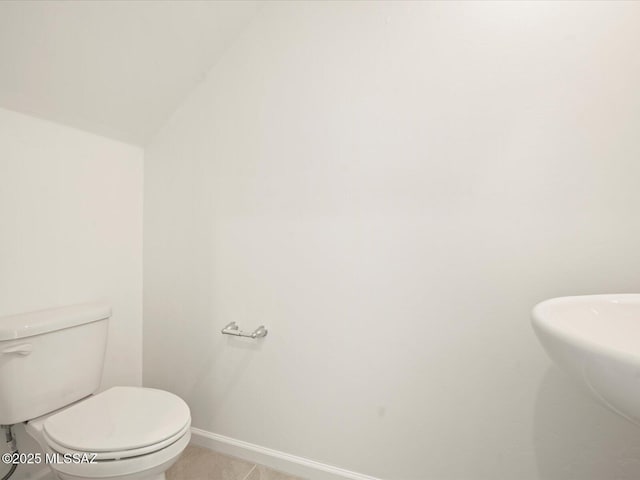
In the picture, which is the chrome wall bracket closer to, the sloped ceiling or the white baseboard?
the white baseboard

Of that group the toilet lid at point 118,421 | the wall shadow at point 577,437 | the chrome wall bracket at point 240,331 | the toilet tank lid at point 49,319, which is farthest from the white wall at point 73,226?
the wall shadow at point 577,437

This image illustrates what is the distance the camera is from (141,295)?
1732mm

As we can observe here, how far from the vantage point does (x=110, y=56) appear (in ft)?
4.17

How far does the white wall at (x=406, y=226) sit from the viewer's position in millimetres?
1033

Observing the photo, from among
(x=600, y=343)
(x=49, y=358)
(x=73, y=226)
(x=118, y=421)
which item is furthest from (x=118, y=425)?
(x=600, y=343)

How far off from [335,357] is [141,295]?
1.08 meters

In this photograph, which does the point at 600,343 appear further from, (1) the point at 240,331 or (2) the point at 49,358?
(2) the point at 49,358

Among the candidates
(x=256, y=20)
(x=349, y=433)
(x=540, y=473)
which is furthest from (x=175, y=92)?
(x=540, y=473)

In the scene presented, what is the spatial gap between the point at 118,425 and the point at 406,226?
46.0 inches

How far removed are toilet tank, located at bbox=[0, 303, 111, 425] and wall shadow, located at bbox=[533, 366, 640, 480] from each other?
5.30 feet

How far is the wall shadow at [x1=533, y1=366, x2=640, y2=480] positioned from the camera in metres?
1.00

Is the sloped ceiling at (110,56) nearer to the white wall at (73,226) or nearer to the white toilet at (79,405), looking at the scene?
the white wall at (73,226)

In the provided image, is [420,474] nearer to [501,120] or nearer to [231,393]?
[231,393]

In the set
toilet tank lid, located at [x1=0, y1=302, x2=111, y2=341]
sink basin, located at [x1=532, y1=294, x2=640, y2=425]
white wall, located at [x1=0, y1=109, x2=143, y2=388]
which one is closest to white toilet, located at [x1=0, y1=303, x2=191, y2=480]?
toilet tank lid, located at [x1=0, y1=302, x2=111, y2=341]
